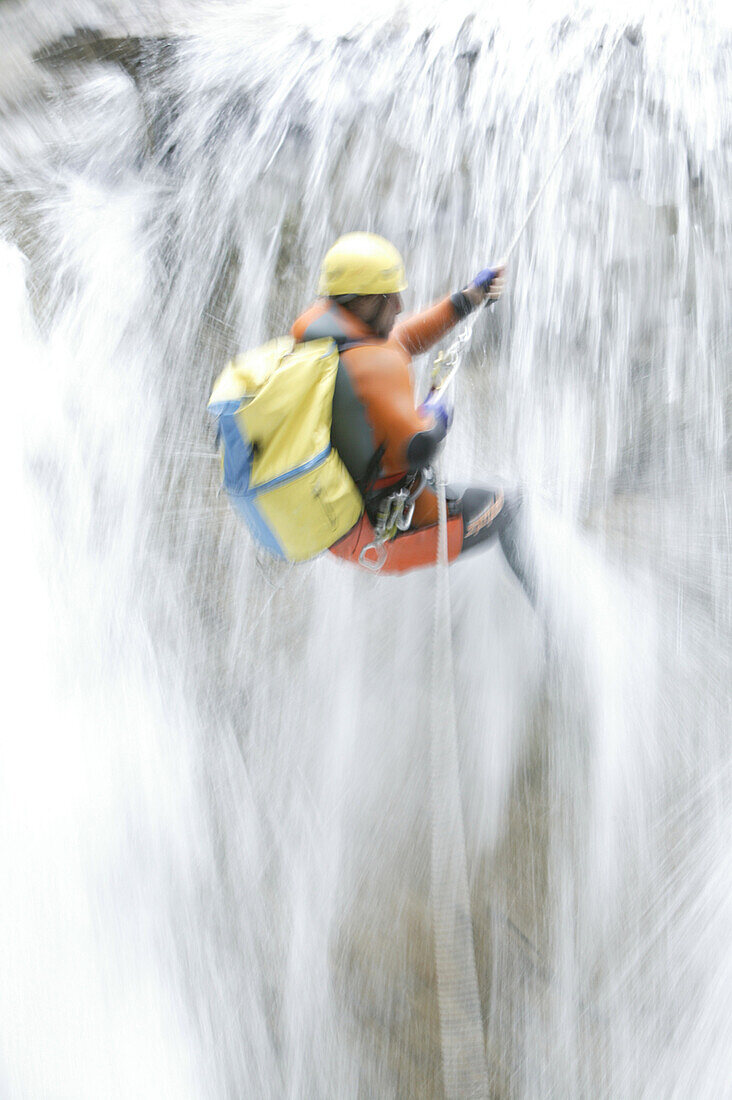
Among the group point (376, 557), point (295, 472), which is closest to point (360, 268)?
point (295, 472)

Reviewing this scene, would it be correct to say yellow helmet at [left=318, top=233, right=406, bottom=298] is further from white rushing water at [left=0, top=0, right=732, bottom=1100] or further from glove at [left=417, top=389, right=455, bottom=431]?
white rushing water at [left=0, top=0, right=732, bottom=1100]

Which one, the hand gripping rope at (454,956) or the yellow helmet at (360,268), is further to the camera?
the yellow helmet at (360,268)

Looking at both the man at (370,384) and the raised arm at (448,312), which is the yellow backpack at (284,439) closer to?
the man at (370,384)

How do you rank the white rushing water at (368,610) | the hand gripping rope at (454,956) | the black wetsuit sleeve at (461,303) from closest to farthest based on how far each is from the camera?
the hand gripping rope at (454,956) < the white rushing water at (368,610) < the black wetsuit sleeve at (461,303)

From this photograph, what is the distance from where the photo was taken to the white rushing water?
2.37m

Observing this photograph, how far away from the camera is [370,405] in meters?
1.98

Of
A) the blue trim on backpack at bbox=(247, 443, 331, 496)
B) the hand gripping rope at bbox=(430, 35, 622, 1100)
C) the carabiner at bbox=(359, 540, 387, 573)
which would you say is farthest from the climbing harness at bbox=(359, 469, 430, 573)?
the hand gripping rope at bbox=(430, 35, 622, 1100)

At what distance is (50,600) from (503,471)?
2.27 meters

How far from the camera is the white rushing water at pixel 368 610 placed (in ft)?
7.77

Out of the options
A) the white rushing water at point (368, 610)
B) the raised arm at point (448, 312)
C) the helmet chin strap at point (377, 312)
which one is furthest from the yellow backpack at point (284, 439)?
the white rushing water at point (368, 610)

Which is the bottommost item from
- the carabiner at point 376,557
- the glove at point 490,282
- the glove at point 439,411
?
the carabiner at point 376,557

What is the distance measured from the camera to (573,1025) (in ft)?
7.28

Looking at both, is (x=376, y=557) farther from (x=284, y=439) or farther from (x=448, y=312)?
(x=448, y=312)

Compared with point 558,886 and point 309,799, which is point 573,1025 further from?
point 309,799
